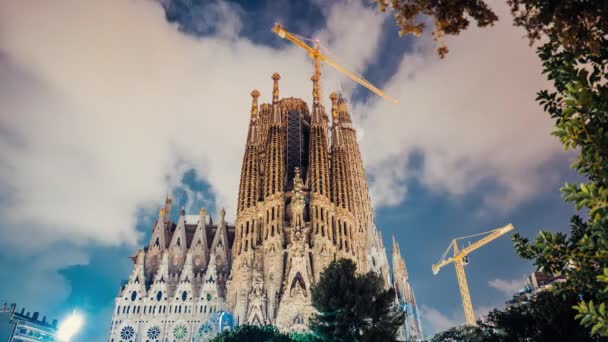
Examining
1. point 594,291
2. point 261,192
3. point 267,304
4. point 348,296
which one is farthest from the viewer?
point 261,192

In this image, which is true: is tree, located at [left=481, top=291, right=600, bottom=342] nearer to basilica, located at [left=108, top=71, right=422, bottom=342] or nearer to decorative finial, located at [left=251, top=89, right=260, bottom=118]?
basilica, located at [left=108, top=71, right=422, bottom=342]

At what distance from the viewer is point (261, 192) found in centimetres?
4853

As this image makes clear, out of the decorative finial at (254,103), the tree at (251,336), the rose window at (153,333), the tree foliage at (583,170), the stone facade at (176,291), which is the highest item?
the decorative finial at (254,103)

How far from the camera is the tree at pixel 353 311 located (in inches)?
811

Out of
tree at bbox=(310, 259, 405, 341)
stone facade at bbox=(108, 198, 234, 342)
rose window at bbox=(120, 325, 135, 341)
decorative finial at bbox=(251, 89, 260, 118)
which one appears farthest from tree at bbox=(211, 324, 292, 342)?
decorative finial at bbox=(251, 89, 260, 118)

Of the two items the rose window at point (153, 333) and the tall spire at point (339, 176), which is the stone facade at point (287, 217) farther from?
the rose window at point (153, 333)

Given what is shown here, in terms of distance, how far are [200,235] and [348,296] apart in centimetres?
3769

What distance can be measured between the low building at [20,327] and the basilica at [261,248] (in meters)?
18.9

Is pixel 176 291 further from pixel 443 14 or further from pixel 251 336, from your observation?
pixel 443 14

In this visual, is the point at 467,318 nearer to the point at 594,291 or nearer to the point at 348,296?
the point at 348,296

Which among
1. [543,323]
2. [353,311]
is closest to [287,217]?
[353,311]

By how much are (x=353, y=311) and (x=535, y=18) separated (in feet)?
58.0

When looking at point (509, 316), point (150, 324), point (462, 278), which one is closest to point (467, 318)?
point (462, 278)

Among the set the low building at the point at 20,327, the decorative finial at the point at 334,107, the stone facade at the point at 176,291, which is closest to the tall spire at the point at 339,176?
the decorative finial at the point at 334,107
